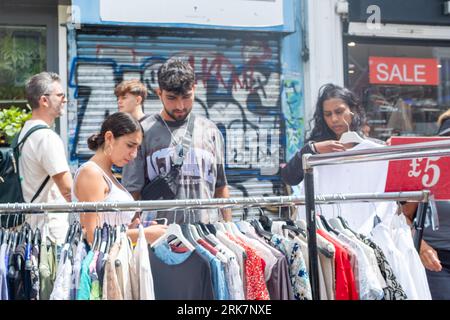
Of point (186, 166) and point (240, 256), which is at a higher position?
point (186, 166)

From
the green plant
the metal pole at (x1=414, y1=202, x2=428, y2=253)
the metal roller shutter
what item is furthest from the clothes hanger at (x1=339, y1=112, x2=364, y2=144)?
the green plant

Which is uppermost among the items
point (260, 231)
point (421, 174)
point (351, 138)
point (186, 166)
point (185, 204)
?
point (351, 138)

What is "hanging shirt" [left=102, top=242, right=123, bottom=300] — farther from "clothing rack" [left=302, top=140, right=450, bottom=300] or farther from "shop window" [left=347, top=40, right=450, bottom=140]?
"shop window" [left=347, top=40, right=450, bottom=140]

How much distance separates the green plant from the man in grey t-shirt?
6.60 feet

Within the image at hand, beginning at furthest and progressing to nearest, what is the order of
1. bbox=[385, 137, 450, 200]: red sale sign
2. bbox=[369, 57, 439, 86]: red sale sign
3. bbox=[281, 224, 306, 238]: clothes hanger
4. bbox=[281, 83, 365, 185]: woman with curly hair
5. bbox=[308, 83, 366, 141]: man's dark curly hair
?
bbox=[369, 57, 439, 86]: red sale sign
bbox=[308, 83, 366, 141]: man's dark curly hair
bbox=[281, 83, 365, 185]: woman with curly hair
bbox=[385, 137, 450, 200]: red sale sign
bbox=[281, 224, 306, 238]: clothes hanger

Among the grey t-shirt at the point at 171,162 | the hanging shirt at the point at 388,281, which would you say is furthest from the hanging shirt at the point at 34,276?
the grey t-shirt at the point at 171,162

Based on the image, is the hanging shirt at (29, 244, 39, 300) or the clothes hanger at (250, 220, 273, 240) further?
the clothes hanger at (250, 220, 273, 240)

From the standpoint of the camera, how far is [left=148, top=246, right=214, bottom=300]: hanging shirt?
250cm

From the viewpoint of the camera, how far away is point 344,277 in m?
2.61

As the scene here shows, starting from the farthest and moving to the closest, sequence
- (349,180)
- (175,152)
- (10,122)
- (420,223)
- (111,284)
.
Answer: (10,122) < (175,152) < (349,180) < (420,223) < (111,284)

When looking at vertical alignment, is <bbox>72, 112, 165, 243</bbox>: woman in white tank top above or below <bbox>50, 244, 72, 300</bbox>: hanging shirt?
above

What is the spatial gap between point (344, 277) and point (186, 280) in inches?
27.2

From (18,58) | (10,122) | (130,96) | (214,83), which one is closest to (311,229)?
(130,96)

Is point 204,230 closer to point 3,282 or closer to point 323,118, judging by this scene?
point 3,282
